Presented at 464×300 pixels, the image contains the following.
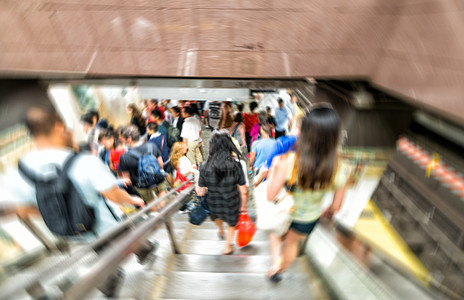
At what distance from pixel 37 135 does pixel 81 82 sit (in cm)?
136

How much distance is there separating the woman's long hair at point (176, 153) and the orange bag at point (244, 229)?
1.46m

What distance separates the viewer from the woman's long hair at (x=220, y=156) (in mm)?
2330

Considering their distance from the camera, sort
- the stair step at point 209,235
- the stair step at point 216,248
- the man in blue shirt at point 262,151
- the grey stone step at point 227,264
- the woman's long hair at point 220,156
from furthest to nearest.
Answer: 1. the stair step at point 209,235
2. the man in blue shirt at point 262,151
3. the stair step at point 216,248
4. the woman's long hair at point 220,156
5. the grey stone step at point 227,264

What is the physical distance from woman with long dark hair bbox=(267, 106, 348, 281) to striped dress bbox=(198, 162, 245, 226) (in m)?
0.81

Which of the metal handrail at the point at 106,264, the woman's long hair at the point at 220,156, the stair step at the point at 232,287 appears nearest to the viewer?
the metal handrail at the point at 106,264

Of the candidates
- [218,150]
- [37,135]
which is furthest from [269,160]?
[37,135]

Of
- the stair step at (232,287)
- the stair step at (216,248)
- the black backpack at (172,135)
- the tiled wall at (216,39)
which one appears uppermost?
the tiled wall at (216,39)

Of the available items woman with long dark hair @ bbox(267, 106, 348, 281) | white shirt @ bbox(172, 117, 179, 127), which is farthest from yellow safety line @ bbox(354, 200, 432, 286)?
white shirt @ bbox(172, 117, 179, 127)

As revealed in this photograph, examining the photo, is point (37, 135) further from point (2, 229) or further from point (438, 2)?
point (438, 2)

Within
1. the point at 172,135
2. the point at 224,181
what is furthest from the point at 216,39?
the point at 172,135

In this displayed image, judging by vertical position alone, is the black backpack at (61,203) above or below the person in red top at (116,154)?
above

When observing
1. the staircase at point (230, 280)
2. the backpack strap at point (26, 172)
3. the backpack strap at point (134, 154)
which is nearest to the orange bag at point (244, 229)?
the staircase at point (230, 280)

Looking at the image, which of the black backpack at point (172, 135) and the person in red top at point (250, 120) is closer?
the black backpack at point (172, 135)

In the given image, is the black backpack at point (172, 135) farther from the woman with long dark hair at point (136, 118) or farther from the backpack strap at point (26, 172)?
the backpack strap at point (26, 172)
